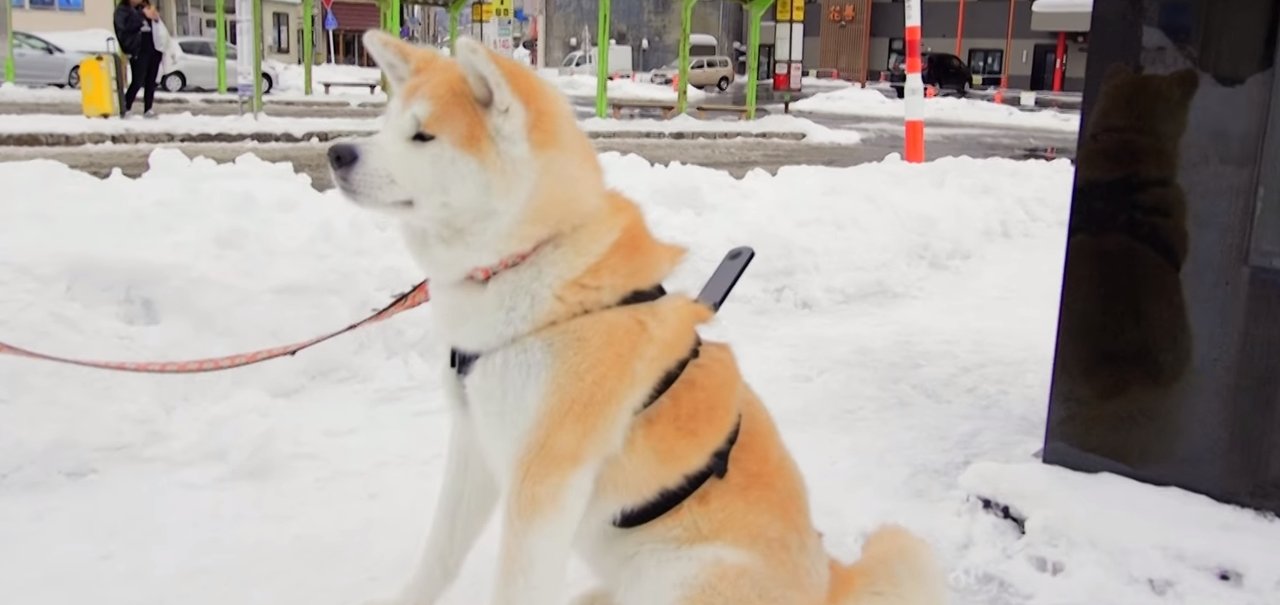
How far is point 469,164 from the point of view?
210 cm

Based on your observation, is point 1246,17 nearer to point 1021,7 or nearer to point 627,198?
point 627,198

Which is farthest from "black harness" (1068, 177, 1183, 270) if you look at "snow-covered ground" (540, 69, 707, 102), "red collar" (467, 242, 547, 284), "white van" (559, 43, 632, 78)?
"white van" (559, 43, 632, 78)

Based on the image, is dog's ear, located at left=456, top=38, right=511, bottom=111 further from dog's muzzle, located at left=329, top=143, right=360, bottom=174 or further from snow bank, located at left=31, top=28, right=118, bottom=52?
snow bank, located at left=31, top=28, right=118, bottom=52

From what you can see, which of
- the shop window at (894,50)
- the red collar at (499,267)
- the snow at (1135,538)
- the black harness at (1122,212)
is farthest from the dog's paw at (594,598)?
the shop window at (894,50)

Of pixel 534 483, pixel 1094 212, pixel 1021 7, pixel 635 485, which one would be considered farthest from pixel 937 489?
pixel 1021 7

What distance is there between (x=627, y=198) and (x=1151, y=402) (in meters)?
2.04

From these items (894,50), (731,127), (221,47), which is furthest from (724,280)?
(894,50)

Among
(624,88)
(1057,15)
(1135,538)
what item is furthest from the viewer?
(1057,15)

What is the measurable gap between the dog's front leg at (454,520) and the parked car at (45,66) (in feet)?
88.2

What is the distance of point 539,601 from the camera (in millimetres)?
2150

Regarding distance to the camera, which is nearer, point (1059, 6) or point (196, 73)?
point (196, 73)

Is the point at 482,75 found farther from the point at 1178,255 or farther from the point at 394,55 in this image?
the point at 1178,255

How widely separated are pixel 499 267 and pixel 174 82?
27713 millimetres

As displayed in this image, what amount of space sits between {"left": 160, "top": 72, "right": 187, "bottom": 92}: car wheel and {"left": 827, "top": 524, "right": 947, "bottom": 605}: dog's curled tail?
90.7 ft
